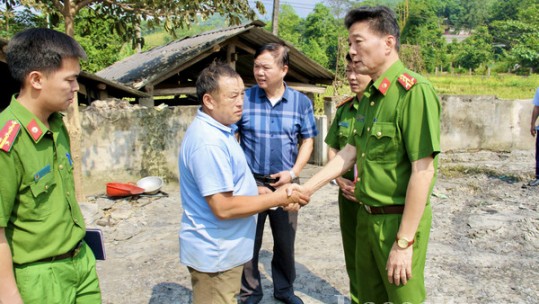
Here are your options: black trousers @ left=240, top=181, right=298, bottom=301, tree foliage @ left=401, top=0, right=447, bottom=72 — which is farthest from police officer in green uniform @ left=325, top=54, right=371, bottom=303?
tree foliage @ left=401, top=0, right=447, bottom=72

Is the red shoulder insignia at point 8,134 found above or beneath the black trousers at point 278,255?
above

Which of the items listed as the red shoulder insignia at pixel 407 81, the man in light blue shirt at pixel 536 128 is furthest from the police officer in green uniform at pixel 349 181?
the man in light blue shirt at pixel 536 128

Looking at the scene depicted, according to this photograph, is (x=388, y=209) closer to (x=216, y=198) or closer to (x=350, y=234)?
(x=216, y=198)

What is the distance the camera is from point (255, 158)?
334cm

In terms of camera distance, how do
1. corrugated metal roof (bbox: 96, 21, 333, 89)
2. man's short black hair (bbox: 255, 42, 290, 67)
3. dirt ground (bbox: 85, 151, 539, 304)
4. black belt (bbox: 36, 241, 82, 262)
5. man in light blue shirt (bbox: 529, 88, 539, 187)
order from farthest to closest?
corrugated metal roof (bbox: 96, 21, 333, 89) < man in light blue shirt (bbox: 529, 88, 539, 187) < dirt ground (bbox: 85, 151, 539, 304) < man's short black hair (bbox: 255, 42, 290, 67) < black belt (bbox: 36, 241, 82, 262)

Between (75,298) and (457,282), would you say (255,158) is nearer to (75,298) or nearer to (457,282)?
(75,298)

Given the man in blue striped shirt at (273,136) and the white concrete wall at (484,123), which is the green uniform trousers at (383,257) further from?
the white concrete wall at (484,123)

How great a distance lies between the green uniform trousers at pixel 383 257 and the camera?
2109mm

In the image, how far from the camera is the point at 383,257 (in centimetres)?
217

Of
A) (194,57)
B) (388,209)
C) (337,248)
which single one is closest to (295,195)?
(388,209)

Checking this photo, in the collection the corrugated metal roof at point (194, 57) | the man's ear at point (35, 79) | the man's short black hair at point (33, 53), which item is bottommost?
the man's ear at point (35, 79)

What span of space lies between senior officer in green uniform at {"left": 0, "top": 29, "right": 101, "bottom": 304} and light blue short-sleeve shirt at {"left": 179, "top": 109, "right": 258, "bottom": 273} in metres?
0.55

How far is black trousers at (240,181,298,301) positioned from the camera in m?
3.39

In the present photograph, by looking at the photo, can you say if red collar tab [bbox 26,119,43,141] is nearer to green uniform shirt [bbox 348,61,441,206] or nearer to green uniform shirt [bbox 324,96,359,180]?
green uniform shirt [bbox 348,61,441,206]
